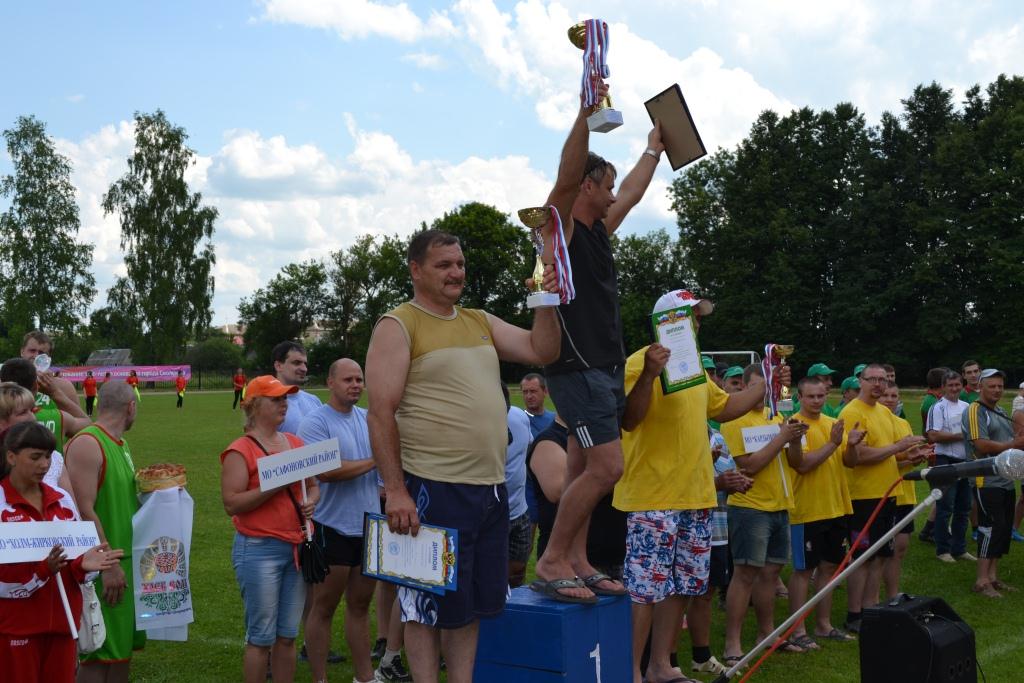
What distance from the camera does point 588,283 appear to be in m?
4.23

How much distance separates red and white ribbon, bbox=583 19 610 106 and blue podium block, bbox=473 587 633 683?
2244 mm

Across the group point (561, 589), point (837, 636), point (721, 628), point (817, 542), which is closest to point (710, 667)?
Answer: point (721, 628)

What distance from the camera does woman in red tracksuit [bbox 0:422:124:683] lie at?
4.02 meters

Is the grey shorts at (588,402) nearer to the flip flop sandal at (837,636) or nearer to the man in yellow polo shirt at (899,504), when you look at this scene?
the flip flop sandal at (837,636)

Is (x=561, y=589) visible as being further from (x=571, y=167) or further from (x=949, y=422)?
(x=949, y=422)

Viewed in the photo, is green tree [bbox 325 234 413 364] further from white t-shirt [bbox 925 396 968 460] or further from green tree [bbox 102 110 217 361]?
white t-shirt [bbox 925 396 968 460]

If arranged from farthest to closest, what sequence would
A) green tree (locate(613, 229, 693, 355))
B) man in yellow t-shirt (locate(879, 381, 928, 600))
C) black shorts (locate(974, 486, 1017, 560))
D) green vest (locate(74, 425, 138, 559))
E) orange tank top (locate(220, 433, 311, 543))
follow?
green tree (locate(613, 229, 693, 355)), black shorts (locate(974, 486, 1017, 560)), man in yellow t-shirt (locate(879, 381, 928, 600)), orange tank top (locate(220, 433, 311, 543)), green vest (locate(74, 425, 138, 559))

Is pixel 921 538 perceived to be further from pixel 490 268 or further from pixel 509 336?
pixel 490 268

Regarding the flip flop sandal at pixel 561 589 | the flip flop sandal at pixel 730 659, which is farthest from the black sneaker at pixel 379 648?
the flip flop sandal at pixel 561 589

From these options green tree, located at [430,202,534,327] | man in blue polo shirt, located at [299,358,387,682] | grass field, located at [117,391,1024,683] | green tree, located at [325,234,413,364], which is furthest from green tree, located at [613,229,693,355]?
man in blue polo shirt, located at [299,358,387,682]

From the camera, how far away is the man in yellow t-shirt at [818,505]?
7.20 m

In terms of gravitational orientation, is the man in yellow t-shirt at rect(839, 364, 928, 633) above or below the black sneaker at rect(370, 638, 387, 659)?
above

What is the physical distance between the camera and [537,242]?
3730mm

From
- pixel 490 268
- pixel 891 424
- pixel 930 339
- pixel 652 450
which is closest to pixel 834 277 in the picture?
pixel 930 339
